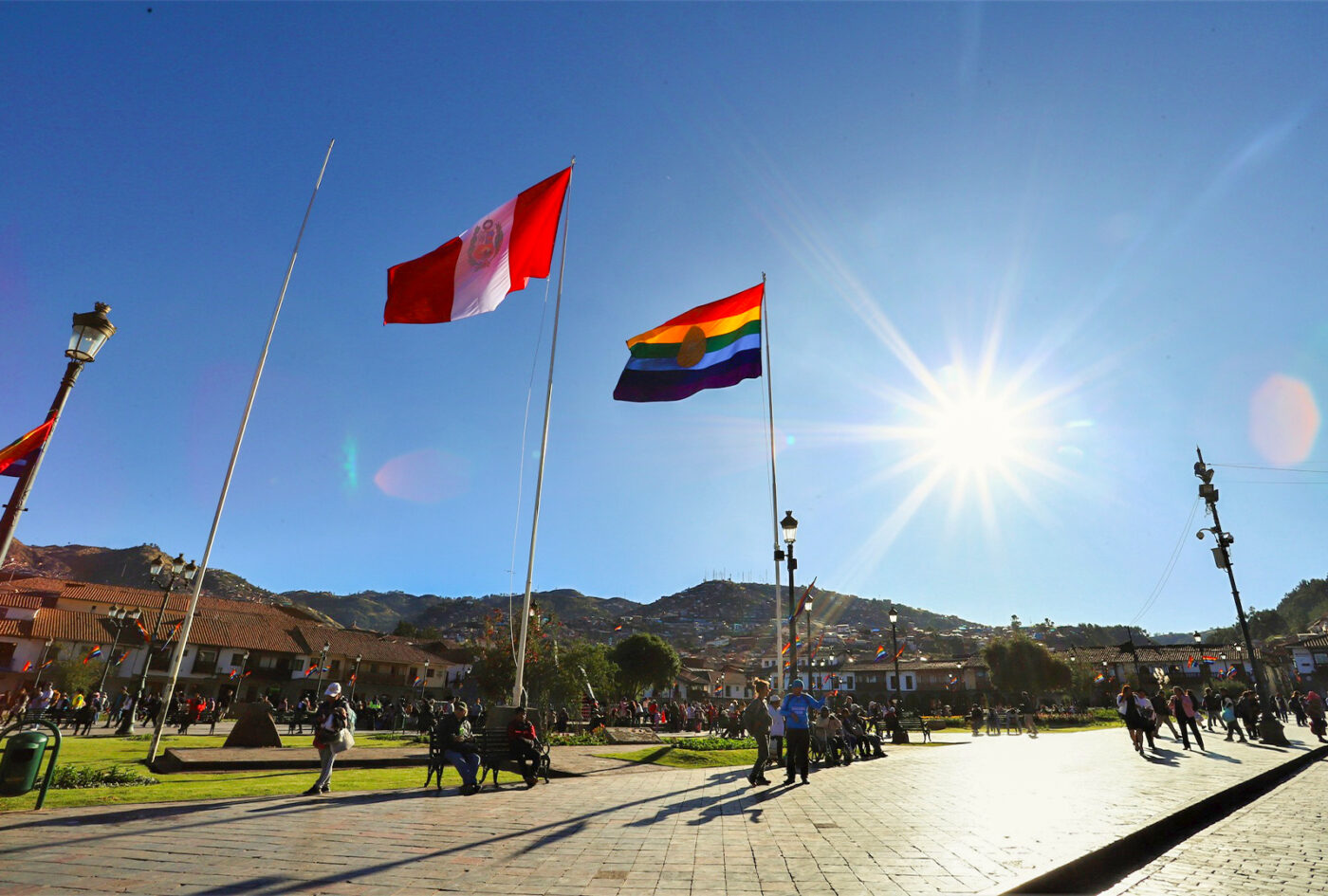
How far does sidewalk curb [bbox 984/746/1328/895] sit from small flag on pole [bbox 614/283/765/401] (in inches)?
397

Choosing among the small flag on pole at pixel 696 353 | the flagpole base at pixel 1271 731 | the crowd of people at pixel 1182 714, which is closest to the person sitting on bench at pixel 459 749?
the small flag on pole at pixel 696 353

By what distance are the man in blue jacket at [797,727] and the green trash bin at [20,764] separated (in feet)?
30.2

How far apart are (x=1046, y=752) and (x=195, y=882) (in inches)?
734

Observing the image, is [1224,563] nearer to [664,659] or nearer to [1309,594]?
[664,659]

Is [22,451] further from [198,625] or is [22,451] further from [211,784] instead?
[198,625]

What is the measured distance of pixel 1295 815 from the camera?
782 centimetres

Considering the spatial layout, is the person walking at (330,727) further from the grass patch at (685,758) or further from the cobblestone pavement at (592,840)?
the grass patch at (685,758)

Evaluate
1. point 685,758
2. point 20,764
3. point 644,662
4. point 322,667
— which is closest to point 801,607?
point 685,758

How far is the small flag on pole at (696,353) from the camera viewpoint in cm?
1473

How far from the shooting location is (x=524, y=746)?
955 centimetres

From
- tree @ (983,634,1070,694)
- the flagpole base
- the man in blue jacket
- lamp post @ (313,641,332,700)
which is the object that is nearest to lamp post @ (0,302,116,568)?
the man in blue jacket

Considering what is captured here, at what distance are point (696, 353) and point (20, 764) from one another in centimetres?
1238

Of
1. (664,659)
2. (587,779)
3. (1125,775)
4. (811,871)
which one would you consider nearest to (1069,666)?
(664,659)

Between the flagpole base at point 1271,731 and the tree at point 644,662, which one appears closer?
the flagpole base at point 1271,731
